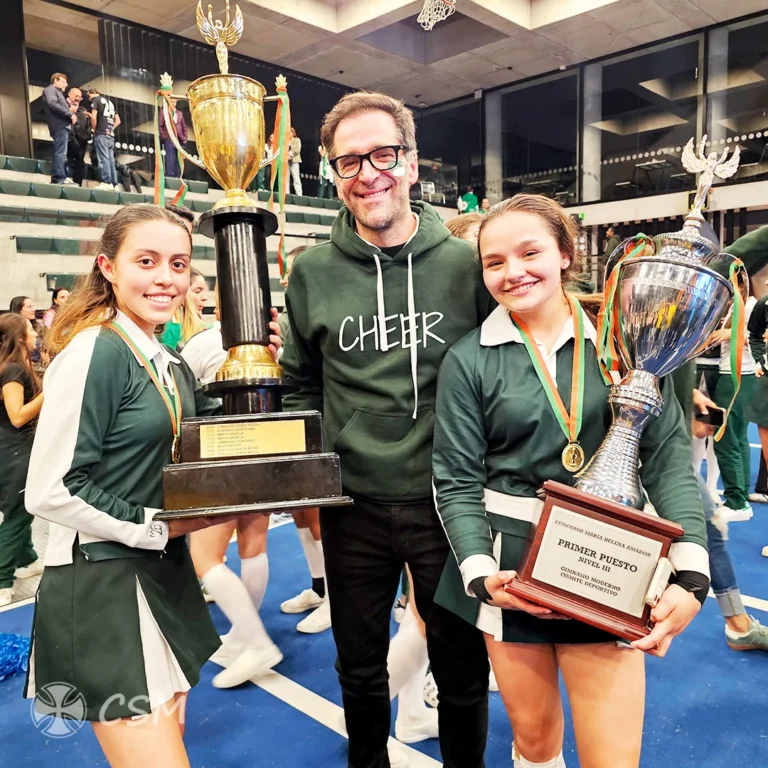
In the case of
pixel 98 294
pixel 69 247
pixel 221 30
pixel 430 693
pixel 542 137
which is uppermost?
pixel 542 137

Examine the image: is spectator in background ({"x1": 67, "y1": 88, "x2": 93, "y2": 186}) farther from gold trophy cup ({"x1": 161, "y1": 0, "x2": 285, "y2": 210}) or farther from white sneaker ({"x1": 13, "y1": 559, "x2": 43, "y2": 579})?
gold trophy cup ({"x1": 161, "y1": 0, "x2": 285, "y2": 210})

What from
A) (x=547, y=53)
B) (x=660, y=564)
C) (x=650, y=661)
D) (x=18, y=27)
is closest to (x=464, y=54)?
(x=547, y=53)

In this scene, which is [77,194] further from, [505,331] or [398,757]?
[505,331]

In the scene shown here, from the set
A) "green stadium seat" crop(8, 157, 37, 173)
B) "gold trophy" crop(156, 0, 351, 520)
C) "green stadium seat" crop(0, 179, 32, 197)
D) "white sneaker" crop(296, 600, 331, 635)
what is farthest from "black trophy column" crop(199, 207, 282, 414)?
"green stadium seat" crop(8, 157, 37, 173)

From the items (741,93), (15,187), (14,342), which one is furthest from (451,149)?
(14,342)

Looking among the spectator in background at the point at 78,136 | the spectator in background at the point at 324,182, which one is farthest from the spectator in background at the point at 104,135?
the spectator in background at the point at 324,182

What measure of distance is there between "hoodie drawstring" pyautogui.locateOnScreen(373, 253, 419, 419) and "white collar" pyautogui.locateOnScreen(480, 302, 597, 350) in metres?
0.19

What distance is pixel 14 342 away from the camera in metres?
3.14

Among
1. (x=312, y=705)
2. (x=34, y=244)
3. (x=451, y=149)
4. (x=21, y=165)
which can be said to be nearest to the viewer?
(x=312, y=705)

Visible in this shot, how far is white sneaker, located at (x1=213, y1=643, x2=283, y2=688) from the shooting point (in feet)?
7.85

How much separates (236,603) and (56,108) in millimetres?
8770

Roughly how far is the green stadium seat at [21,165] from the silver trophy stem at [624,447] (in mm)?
10480

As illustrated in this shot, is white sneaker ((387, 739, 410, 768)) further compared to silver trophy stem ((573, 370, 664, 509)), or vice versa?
white sneaker ((387, 739, 410, 768))

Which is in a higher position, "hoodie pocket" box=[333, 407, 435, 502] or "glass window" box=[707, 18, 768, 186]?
"glass window" box=[707, 18, 768, 186]
